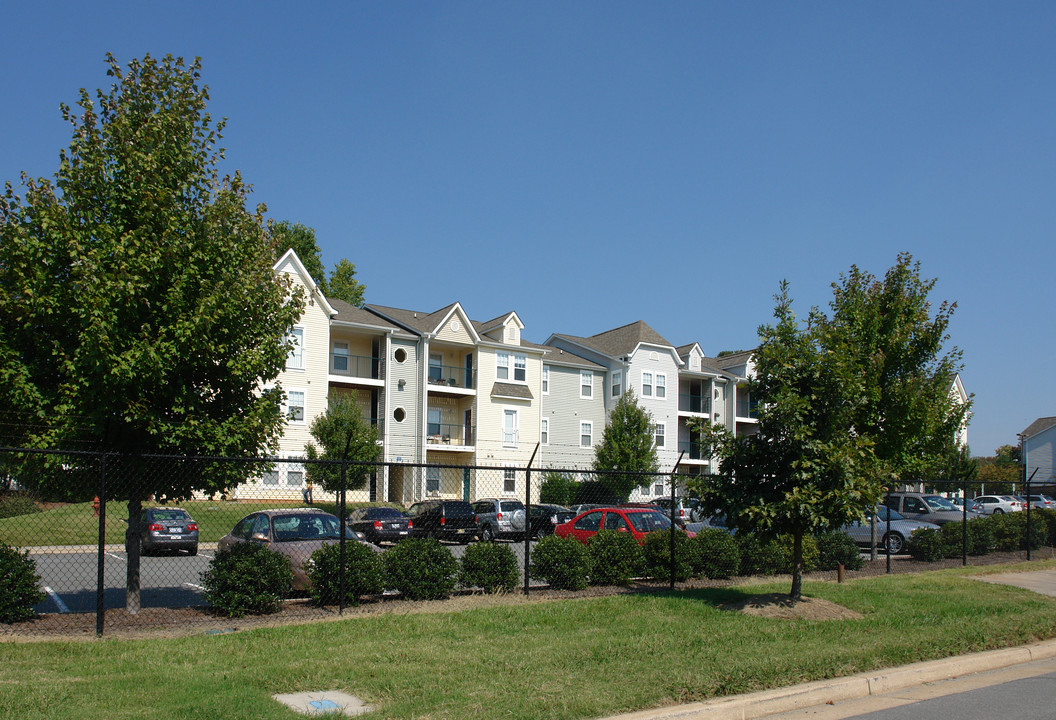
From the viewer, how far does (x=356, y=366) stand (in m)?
40.2

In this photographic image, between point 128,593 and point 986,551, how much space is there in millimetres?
20623

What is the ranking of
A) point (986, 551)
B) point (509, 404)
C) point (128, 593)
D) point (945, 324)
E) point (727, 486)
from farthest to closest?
point (509, 404) → point (986, 551) → point (945, 324) → point (727, 486) → point (128, 593)

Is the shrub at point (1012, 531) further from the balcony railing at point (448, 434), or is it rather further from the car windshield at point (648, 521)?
the balcony railing at point (448, 434)

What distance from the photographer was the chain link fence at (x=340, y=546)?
426 inches

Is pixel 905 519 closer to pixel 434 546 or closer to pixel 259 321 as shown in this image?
pixel 434 546

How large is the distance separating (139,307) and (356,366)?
30102mm

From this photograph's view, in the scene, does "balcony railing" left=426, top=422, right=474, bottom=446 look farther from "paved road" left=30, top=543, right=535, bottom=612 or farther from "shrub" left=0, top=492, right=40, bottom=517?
"shrub" left=0, top=492, right=40, bottom=517

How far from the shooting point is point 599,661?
841cm

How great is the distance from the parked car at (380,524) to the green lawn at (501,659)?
40.7ft

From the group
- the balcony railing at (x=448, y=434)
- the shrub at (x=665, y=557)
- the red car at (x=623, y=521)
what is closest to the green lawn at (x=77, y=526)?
the red car at (x=623, y=521)

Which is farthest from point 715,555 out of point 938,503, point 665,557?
point 938,503

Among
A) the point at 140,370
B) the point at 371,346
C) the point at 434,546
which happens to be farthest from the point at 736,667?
the point at 371,346

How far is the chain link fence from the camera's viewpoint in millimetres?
10820

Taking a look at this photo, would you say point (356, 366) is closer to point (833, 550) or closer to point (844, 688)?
point (833, 550)
